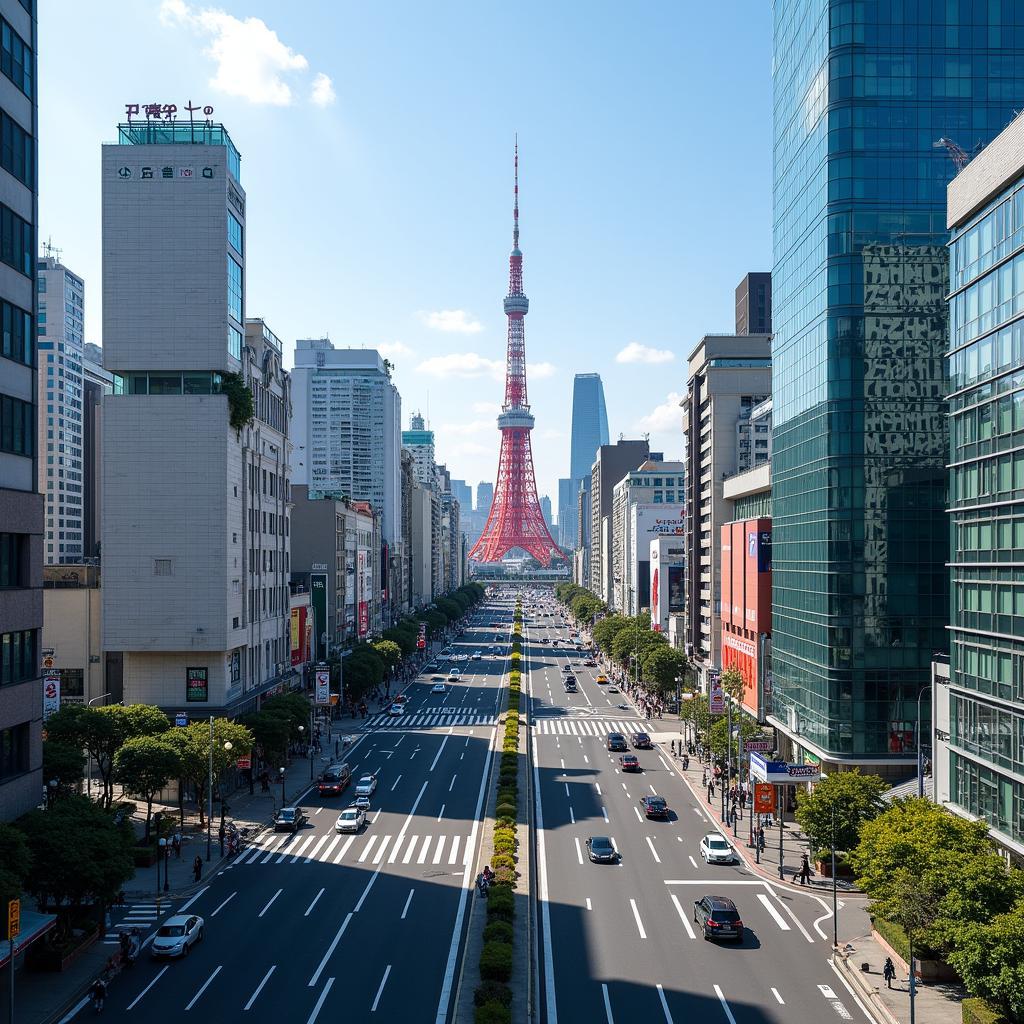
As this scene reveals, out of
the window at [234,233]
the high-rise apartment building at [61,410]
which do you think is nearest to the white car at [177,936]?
the window at [234,233]

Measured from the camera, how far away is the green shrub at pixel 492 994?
31953 millimetres

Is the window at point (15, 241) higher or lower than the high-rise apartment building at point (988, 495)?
higher

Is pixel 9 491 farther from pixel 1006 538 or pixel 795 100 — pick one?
pixel 795 100

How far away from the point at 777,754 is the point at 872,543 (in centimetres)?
2076

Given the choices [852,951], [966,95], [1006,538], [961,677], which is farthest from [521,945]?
[966,95]

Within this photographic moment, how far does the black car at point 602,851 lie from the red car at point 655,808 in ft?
29.7

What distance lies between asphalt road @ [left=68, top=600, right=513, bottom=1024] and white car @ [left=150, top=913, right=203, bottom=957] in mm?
512

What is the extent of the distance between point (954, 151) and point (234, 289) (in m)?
48.7

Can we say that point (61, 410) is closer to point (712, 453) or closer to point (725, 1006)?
point (712, 453)

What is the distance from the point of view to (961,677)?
42.2 meters

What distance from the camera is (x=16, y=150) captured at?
126ft

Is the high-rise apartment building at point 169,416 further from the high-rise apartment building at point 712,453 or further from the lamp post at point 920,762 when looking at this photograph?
the high-rise apartment building at point 712,453

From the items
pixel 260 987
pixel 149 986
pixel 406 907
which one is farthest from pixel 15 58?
pixel 406 907

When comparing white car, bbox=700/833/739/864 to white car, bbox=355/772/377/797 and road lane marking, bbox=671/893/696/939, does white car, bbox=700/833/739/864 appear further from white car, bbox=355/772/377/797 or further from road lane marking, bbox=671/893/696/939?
white car, bbox=355/772/377/797
